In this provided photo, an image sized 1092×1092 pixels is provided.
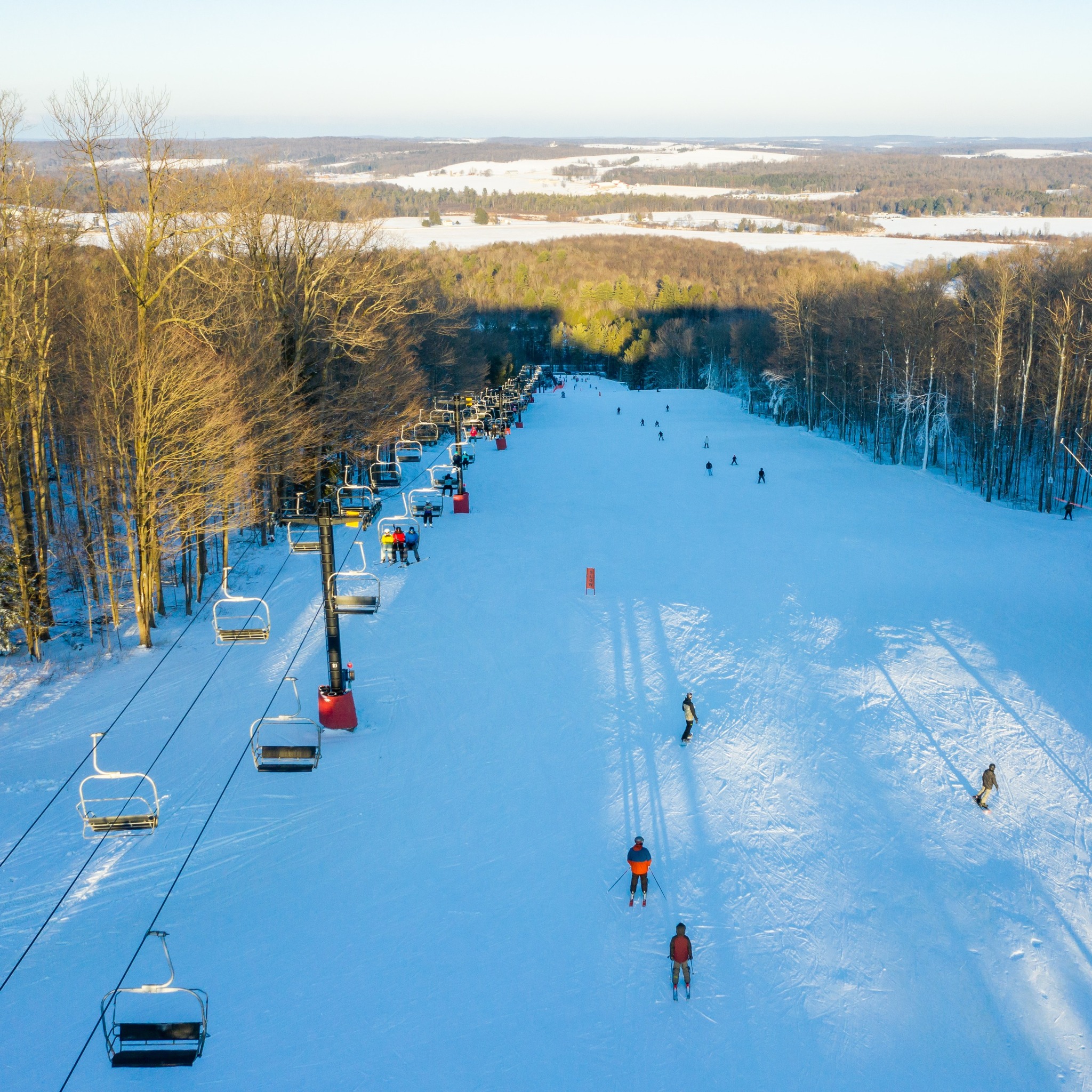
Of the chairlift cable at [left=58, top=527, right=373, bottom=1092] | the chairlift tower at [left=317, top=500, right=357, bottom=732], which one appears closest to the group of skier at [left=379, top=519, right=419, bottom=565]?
the chairlift cable at [left=58, top=527, right=373, bottom=1092]

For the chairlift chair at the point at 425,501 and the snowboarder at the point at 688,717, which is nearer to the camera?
the snowboarder at the point at 688,717

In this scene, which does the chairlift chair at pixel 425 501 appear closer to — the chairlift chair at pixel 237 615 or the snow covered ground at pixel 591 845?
the snow covered ground at pixel 591 845

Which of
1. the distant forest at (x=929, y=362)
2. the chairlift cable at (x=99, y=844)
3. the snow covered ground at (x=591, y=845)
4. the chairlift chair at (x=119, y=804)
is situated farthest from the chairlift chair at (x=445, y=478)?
the distant forest at (x=929, y=362)

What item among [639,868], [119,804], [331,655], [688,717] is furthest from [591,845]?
[119,804]

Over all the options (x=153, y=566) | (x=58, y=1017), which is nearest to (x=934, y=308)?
(x=153, y=566)

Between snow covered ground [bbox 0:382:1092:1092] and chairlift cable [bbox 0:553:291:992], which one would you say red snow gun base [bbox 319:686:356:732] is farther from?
chairlift cable [bbox 0:553:291:992]

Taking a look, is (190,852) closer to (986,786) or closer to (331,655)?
(331,655)
